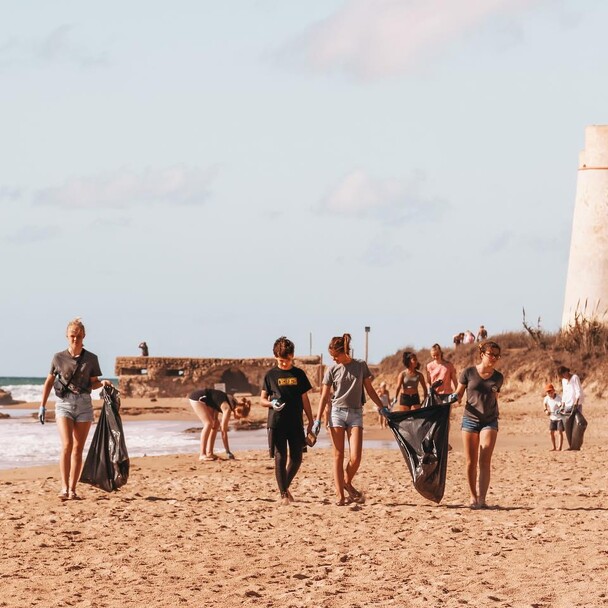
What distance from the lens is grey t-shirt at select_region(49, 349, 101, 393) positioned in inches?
472

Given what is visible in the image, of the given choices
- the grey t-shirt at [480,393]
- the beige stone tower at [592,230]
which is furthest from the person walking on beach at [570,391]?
the beige stone tower at [592,230]

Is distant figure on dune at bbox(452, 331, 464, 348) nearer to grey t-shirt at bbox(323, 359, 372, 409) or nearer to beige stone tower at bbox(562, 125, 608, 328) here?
beige stone tower at bbox(562, 125, 608, 328)

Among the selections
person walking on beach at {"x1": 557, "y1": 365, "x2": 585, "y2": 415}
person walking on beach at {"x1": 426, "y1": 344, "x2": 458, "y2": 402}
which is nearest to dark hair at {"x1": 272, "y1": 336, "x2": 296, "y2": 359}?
person walking on beach at {"x1": 426, "y1": 344, "x2": 458, "y2": 402}

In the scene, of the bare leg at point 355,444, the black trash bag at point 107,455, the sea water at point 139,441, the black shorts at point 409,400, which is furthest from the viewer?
the sea water at point 139,441

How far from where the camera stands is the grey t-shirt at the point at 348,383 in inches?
460

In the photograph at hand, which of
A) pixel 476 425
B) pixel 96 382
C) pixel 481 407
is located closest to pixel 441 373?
pixel 476 425

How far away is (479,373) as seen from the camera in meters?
11.3

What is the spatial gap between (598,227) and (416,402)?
20183 mm

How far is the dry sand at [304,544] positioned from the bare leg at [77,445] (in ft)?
0.86

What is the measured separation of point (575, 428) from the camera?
19109 mm

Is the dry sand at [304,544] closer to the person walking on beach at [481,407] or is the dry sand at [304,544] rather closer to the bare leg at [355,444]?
the bare leg at [355,444]

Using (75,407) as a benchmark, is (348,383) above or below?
above

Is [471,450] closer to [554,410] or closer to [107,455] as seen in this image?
[107,455]

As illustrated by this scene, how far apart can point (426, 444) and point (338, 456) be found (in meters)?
0.84
